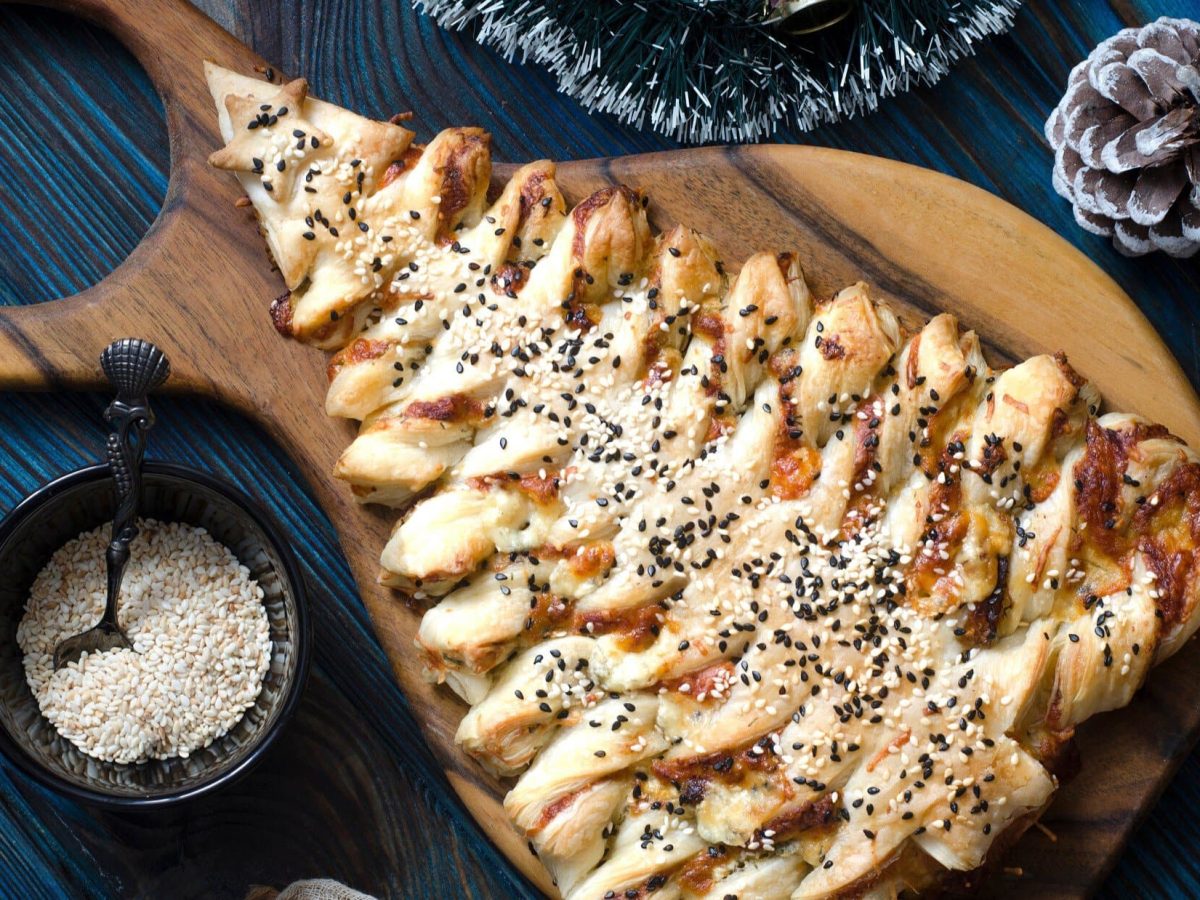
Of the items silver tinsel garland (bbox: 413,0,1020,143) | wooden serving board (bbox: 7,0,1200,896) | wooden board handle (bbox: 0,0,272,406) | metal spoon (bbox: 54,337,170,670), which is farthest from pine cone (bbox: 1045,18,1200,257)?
metal spoon (bbox: 54,337,170,670)

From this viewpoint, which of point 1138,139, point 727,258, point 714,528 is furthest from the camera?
point 727,258

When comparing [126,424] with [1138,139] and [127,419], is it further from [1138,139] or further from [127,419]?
[1138,139]

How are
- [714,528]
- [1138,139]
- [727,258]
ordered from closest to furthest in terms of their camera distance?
[714,528] < [1138,139] < [727,258]

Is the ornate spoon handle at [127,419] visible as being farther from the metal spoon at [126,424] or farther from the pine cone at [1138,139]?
the pine cone at [1138,139]

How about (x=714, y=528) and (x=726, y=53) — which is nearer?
(x=714, y=528)

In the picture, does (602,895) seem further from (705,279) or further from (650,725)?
(705,279)

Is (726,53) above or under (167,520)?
above

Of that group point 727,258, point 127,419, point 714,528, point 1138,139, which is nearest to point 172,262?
point 127,419
